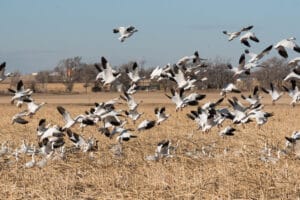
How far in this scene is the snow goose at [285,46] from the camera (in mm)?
10770

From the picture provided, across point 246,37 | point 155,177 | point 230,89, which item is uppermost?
point 246,37

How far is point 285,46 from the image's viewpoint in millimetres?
10836

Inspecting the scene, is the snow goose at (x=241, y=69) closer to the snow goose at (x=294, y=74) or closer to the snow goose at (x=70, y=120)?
the snow goose at (x=294, y=74)

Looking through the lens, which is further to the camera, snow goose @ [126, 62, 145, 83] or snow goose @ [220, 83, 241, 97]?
snow goose @ [126, 62, 145, 83]

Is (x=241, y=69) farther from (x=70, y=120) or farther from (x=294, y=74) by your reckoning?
(x=70, y=120)

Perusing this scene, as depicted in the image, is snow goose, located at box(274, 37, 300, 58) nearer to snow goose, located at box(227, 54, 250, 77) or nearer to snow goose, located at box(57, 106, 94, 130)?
snow goose, located at box(227, 54, 250, 77)

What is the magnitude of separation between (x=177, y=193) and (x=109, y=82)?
3.97 metres

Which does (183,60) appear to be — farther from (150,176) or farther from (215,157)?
(150,176)

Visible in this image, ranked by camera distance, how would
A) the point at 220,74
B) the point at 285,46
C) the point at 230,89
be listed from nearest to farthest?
1. the point at 285,46
2. the point at 230,89
3. the point at 220,74

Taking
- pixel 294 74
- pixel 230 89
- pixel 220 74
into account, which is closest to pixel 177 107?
pixel 230 89

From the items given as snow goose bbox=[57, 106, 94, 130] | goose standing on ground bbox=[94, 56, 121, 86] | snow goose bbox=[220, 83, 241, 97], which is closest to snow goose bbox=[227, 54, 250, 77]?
snow goose bbox=[220, 83, 241, 97]

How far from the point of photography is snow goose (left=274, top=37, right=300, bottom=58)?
1077 centimetres

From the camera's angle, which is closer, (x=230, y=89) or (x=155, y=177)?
(x=155, y=177)

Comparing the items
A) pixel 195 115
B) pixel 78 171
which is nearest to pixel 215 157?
pixel 195 115
